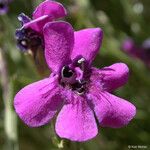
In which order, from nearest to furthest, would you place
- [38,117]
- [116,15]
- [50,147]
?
[38,117] → [50,147] → [116,15]

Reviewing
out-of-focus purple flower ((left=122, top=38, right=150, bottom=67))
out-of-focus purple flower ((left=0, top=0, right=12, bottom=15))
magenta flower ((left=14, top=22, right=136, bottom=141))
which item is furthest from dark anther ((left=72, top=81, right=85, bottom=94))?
out-of-focus purple flower ((left=122, top=38, right=150, bottom=67))

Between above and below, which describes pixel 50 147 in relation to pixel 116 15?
below

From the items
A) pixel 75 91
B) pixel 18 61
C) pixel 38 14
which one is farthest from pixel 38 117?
pixel 18 61

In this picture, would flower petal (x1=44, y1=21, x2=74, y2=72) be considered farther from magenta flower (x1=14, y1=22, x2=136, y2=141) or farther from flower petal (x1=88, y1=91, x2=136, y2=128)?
flower petal (x1=88, y1=91, x2=136, y2=128)

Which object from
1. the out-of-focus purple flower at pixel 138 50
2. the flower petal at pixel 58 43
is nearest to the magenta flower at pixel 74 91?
the flower petal at pixel 58 43

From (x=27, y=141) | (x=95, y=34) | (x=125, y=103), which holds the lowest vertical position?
(x=27, y=141)

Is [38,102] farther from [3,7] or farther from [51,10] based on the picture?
[3,7]

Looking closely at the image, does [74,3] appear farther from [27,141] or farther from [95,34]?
[95,34]
